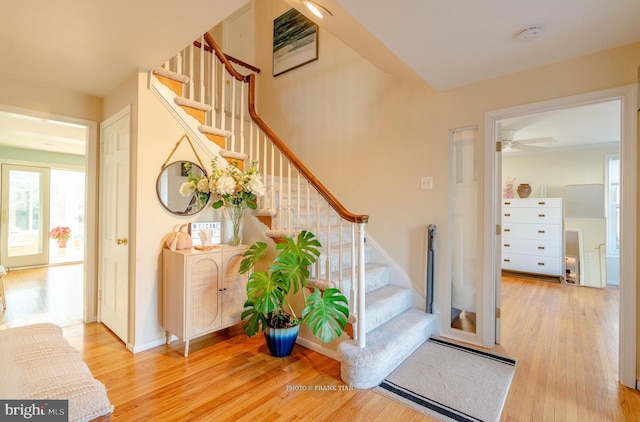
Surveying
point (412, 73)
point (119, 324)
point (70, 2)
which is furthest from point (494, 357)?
point (70, 2)

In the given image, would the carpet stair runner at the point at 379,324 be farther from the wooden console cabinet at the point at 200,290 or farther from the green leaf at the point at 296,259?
the wooden console cabinet at the point at 200,290

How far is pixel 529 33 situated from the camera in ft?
6.28

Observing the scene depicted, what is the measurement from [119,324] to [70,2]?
257 centimetres

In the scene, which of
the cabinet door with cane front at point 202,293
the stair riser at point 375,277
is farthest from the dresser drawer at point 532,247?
the cabinet door with cane front at point 202,293

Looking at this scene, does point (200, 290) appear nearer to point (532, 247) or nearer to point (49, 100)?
point (49, 100)

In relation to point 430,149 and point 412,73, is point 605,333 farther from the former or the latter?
point 412,73

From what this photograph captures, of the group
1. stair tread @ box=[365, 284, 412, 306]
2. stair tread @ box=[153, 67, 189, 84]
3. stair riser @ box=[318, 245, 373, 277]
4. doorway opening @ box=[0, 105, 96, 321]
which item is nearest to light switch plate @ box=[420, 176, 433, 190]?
stair riser @ box=[318, 245, 373, 277]

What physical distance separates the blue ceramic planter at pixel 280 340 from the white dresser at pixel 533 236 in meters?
5.06

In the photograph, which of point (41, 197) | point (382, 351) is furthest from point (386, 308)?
point (41, 197)

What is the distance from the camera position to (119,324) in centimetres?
278

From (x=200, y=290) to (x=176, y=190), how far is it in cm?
95

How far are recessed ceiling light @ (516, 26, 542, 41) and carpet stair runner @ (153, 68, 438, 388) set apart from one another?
5.89 ft

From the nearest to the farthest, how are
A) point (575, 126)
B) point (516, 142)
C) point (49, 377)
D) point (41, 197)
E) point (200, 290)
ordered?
point (49, 377), point (200, 290), point (516, 142), point (575, 126), point (41, 197)

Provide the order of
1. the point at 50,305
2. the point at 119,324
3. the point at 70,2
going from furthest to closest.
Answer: the point at 50,305, the point at 119,324, the point at 70,2
